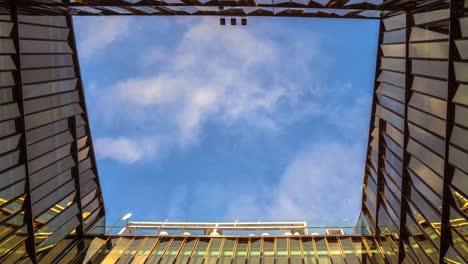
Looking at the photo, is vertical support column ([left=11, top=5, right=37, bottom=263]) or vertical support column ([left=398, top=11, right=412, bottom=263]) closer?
vertical support column ([left=398, top=11, right=412, bottom=263])

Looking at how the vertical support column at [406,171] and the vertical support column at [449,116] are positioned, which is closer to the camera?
the vertical support column at [449,116]

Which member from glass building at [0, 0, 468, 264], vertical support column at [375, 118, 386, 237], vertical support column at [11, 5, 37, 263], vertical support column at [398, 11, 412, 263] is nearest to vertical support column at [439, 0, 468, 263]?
glass building at [0, 0, 468, 264]

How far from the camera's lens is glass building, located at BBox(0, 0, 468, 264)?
1438cm

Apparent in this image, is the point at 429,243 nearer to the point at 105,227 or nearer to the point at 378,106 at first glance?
the point at 378,106

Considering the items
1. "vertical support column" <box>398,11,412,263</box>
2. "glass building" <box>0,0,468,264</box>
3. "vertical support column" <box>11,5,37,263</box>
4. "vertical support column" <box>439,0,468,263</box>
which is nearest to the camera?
"vertical support column" <box>439,0,468,263</box>

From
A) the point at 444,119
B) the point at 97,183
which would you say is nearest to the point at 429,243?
the point at 444,119

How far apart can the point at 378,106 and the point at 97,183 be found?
2178 cm

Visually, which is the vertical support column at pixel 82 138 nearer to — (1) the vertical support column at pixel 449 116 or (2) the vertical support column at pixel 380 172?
(2) the vertical support column at pixel 380 172

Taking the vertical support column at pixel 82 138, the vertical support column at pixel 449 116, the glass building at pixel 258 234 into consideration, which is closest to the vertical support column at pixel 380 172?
the glass building at pixel 258 234

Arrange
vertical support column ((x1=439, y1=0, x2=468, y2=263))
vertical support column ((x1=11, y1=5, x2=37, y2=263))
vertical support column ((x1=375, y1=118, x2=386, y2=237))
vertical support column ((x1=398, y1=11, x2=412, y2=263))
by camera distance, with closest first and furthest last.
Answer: vertical support column ((x1=439, y1=0, x2=468, y2=263))
vertical support column ((x1=398, y1=11, x2=412, y2=263))
vertical support column ((x1=11, y1=5, x2=37, y2=263))
vertical support column ((x1=375, y1=118, x2=386, y2=237))

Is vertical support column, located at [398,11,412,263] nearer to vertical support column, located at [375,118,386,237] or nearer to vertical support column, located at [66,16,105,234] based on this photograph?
vertical support column, located at [375,118,386,237]

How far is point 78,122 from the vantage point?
79.7 ft

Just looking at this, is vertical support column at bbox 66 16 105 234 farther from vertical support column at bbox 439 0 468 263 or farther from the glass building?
vertical support column at bbox 439 0 468 263

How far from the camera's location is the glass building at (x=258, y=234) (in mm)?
14375
